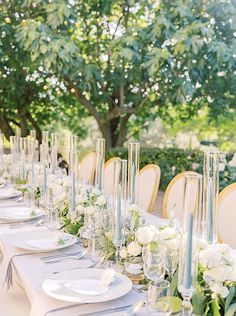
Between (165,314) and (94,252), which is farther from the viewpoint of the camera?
(94,252)

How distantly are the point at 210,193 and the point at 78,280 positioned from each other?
1.83ft

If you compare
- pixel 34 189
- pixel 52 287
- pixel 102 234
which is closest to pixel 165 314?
pixel 52 287

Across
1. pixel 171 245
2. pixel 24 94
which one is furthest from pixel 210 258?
pixel 24 94

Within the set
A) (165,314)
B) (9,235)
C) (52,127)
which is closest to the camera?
(165,314)

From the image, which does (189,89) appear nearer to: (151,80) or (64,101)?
(151,80)

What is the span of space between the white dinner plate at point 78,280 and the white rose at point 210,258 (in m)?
0.28

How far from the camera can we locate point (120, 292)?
1280 mm

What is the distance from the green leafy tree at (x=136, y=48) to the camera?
4.47m

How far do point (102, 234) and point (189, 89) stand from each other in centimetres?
369

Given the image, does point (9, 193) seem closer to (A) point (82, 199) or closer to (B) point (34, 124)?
(A) point (82, 199)

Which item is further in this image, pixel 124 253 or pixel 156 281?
pixel 124 253

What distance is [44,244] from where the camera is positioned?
68.4 inches

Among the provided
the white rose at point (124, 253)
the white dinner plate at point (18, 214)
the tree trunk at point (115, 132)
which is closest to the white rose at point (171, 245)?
the white rose at point (124, 253)

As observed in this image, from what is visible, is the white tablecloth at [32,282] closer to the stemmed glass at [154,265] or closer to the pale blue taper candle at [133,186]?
the stemmed glass at [154,265]
